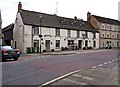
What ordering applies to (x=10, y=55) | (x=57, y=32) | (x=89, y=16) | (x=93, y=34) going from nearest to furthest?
(x=10, y=55) < (x=57, y=32) < (x=93, y=34) < (x=89, y=16)

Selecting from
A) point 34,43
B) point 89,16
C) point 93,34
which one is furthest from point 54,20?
point 89,16

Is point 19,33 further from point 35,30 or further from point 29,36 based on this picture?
point 35,30

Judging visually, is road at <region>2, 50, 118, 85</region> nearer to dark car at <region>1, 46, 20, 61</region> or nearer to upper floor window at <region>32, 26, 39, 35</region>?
dark car at <region>1, 46, 20, 61</region>

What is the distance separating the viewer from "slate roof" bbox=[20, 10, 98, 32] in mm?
42362

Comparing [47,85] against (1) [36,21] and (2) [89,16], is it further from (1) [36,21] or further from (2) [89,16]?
(2) [89,16]

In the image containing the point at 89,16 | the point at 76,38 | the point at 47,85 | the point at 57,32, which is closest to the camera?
the point at 47,85

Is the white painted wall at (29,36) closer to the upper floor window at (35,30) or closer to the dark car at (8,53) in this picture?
the upper floor window at (35,30)

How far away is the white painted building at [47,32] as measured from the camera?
1609 inches

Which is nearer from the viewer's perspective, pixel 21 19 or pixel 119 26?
pixel 21 19

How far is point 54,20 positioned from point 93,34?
Answer: 15.0 meters

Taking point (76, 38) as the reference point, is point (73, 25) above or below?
above

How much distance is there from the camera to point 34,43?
1639 inches

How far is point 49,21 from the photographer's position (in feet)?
153

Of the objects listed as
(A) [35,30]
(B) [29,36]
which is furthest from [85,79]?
(A) [35,30]
